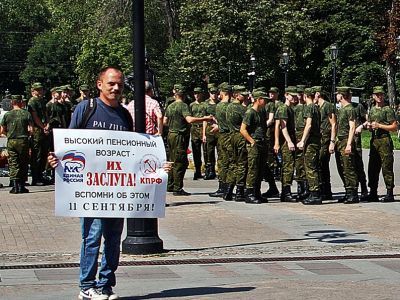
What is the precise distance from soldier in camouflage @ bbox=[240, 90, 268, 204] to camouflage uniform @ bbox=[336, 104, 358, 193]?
1330 mm

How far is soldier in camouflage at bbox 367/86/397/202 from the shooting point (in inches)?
667

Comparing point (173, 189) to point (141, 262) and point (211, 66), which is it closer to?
point (141, 262)

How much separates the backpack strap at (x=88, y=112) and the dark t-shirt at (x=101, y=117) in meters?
0.02

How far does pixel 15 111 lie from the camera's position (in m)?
19.1

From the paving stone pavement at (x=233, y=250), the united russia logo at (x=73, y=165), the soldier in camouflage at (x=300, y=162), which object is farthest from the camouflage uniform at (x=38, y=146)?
the united russia logo at (x=73, y=165)

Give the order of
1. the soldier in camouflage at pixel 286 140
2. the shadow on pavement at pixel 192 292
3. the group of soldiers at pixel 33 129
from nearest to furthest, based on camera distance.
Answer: the shadow on pavement at pixel 192 292 < the soldier in camouflage at pixel 286 140 < the group of soldiers at pixel 33 129

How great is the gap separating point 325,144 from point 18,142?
5.81 m

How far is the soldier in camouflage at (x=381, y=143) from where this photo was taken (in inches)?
667

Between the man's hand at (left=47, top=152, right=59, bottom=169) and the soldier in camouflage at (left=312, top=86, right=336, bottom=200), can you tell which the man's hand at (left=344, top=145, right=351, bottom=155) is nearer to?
the soldier in camouflage at (left=312, top=86, right=336, bottom=200)

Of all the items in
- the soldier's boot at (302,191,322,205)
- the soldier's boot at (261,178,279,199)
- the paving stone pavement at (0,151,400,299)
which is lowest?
the paving stone pavement at (0,151,400,299)

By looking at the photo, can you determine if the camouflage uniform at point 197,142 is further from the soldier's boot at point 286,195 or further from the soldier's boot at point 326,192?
the soldier's boot at point 286,195

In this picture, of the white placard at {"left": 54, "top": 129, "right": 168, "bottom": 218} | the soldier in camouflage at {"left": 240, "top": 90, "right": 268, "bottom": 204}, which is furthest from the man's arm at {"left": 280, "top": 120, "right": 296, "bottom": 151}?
the white placard at {"left": 54, "top": 129, "right": 168, "bottom": 218}

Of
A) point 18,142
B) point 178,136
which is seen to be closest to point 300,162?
point 178,136

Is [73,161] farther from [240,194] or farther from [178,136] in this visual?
[178,136]
